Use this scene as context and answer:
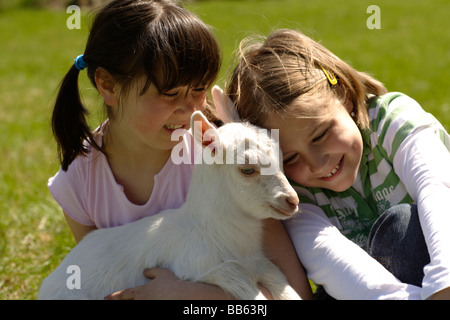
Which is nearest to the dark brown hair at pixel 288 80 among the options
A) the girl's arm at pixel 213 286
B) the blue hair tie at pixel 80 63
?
the girl's arm at pixel 213 286

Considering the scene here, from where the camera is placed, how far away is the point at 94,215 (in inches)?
115

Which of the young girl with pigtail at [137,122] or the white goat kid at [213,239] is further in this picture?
the young girl with pigtail at [137,122]

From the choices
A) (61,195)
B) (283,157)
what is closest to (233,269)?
(283,157)

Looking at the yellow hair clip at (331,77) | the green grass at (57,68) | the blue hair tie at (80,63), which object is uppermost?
the blue hair tie at (80,63)

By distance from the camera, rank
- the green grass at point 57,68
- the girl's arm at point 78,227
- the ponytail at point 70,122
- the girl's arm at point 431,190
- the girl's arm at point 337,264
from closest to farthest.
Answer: the girl's arm at point 431,190 < the girl's arm at point 337,264 < the ponytail at point 70,122 < the girl's arm at point 78,227 < the green grass at point 57,68

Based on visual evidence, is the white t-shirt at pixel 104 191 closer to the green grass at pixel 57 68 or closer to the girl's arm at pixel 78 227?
the girl's arm at pixel 78 227

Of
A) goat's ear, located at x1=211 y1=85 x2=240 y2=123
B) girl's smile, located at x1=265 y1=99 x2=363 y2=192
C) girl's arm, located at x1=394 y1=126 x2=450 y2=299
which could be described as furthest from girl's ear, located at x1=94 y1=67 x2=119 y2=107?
girl's arm, located at x1=394 y1=126 x2=450 y2=299

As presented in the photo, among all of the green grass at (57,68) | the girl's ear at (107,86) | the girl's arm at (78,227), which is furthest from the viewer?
the green grass at (57,68)

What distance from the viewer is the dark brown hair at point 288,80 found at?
245cm

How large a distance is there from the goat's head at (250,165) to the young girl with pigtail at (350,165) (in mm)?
218

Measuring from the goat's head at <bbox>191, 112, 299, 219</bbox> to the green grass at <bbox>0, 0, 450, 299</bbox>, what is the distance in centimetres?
95

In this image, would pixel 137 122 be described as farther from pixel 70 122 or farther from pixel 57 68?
pixel 57 68

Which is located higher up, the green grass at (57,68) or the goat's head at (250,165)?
the goat's head at (250,165)

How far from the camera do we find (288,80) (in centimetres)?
245
